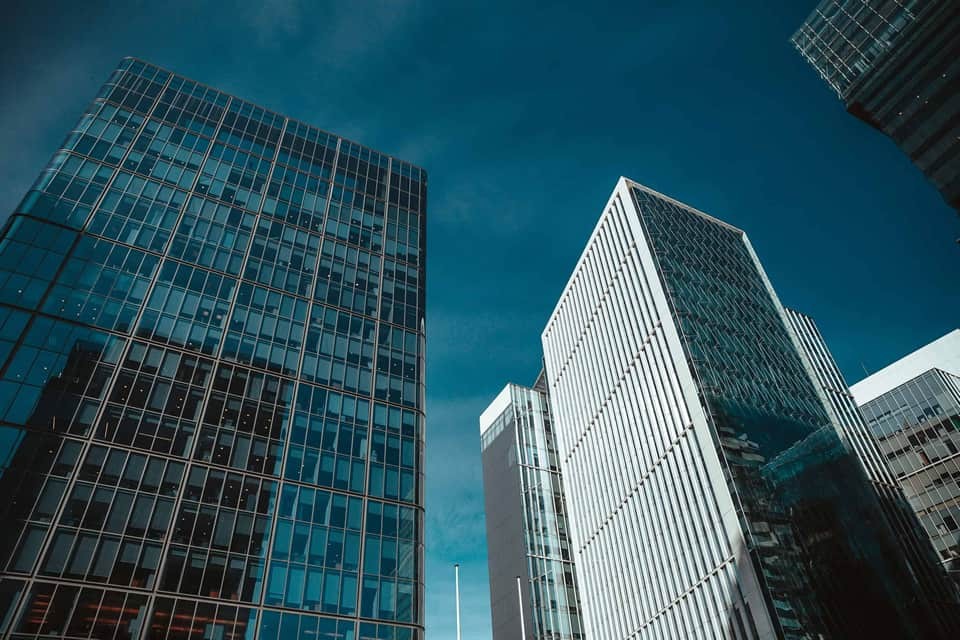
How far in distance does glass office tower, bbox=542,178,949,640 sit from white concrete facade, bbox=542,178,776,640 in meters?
0.20

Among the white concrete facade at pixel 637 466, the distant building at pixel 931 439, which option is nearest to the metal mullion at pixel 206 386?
the white concrete facade at pixel 637 466

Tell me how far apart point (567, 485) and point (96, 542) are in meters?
53.6

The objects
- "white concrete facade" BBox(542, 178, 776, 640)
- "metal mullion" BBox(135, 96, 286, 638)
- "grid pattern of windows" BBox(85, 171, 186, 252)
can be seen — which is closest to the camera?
"metal mullion" BBox(135, 96, 286, 638)

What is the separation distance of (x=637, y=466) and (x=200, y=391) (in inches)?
1650

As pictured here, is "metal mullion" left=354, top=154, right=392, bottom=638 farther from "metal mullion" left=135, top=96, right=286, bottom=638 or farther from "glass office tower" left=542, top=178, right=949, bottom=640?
"glass office tower" left=542, top=178, right=949, bottom=640

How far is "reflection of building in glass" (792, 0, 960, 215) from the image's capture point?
176 ft

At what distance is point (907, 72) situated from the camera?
59125mm

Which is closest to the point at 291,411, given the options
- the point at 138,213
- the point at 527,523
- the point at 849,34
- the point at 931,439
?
the point at 138,213

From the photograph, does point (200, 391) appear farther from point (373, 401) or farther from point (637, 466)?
point (637, 466)

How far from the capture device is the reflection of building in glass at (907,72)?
176ft

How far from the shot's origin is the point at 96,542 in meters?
43.3

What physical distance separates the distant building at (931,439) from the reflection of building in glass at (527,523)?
44.7 meters

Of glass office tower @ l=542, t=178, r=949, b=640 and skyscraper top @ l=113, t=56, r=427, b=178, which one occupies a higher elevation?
skyscraper top @ l=113, t=56, r=427, b=178

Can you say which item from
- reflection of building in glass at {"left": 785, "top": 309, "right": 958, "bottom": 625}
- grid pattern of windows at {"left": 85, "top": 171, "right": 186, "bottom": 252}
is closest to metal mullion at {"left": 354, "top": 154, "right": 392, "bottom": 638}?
grid pattern of windows at {"left": 85, "top": 171, "right": 186, "bottom": 252}
